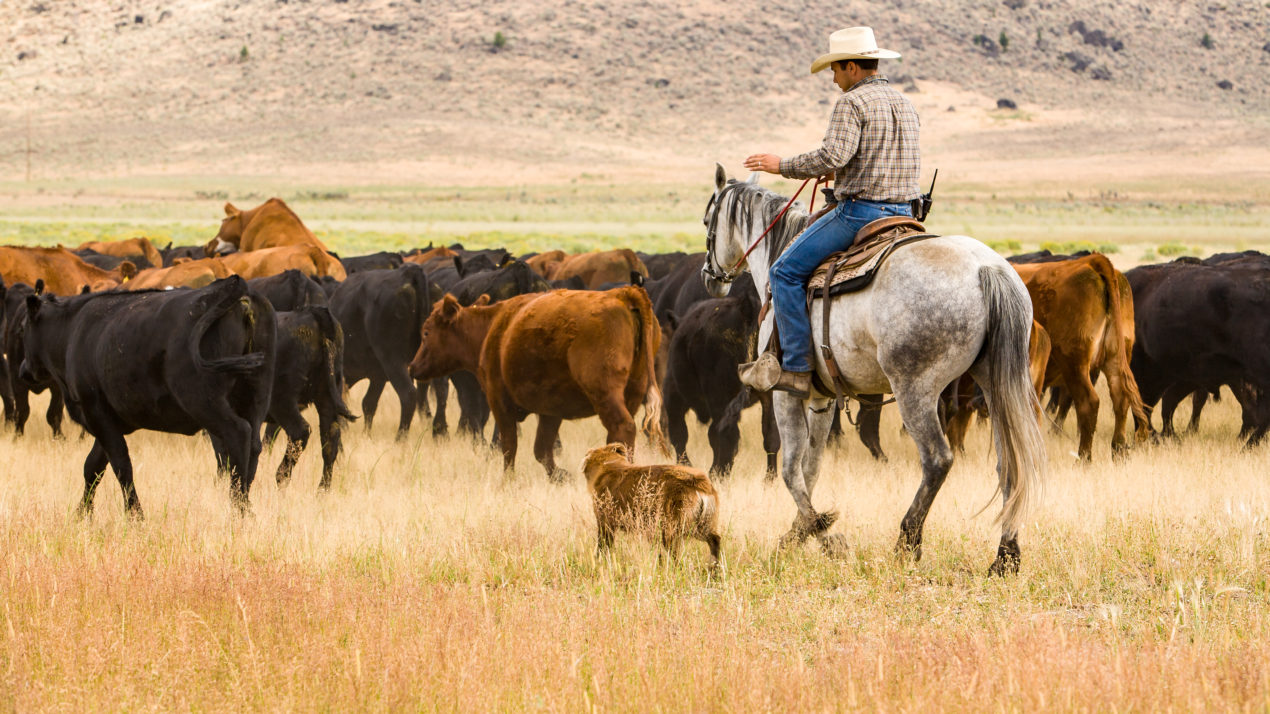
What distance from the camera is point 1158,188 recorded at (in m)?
93.0

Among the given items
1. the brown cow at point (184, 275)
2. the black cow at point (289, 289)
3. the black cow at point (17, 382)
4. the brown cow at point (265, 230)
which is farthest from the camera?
the brown cow at point (265, 230)

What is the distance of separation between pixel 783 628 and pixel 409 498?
385 centimetres

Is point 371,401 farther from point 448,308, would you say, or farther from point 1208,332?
point 1208,332

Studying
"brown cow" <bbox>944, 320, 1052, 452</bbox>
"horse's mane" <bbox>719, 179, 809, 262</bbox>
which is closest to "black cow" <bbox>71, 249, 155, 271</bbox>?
"brown cow" <bbox>944, 320, 1052, 452</bbox>

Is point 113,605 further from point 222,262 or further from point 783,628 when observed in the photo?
point 222,262

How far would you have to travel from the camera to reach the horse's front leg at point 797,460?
270 inches

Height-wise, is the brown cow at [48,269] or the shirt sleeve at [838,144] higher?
the shirt sleeve at [838,144]

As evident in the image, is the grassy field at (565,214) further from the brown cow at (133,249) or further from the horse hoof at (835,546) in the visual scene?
the horse hoof at (835,546)

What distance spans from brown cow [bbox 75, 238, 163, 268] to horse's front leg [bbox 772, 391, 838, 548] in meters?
16.5

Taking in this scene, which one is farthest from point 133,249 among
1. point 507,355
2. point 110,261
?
point 507,355

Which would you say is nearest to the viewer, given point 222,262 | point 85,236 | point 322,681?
point 322,681

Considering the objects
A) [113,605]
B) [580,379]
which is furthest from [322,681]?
[580,379]

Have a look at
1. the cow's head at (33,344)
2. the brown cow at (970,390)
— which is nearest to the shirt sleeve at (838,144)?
the brown cow at (970,390)

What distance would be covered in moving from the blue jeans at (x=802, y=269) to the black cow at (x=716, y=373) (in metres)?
2.77
